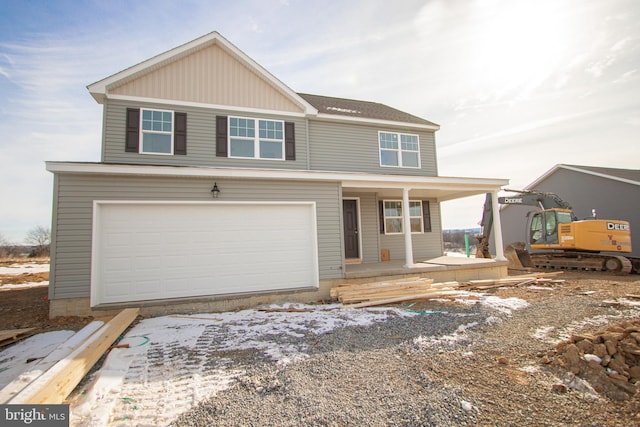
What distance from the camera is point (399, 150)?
11719mm

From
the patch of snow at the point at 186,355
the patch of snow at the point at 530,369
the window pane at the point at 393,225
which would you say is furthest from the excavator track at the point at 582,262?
the patch of snow at the point at 530,369

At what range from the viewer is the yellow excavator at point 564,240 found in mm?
12594

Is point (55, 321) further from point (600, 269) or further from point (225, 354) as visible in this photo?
point (600, 269)

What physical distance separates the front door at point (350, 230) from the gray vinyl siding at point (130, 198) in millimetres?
2796

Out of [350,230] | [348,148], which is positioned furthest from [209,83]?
[350,230]

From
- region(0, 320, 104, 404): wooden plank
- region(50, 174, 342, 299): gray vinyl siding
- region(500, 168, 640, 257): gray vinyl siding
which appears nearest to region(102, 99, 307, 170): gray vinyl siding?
region(50, 174, 342, 299): gray vinyl siding

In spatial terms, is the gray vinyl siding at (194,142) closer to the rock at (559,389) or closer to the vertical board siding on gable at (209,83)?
the vertical board siding on gable at (209,83)

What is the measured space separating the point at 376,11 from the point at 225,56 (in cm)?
→ 478

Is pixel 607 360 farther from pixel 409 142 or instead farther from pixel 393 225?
pixel 409 142

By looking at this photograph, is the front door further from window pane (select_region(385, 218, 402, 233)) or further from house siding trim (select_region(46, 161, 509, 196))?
house siding trim (select_region(46, 161, 509, 196))

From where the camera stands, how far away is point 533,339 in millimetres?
4727

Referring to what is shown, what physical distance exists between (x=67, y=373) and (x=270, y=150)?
7.44 meters

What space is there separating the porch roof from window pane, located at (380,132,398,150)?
1796mm

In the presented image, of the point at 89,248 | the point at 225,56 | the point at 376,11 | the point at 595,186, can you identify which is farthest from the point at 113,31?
the point at 595,186
